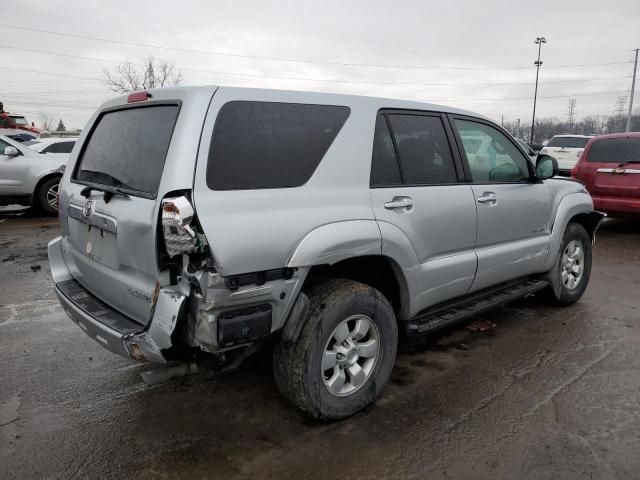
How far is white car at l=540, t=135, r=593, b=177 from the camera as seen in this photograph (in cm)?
1530

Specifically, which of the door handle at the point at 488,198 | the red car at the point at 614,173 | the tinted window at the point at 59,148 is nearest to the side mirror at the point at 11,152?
the tinted window at the point at 59,148

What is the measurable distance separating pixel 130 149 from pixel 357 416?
2.01 m

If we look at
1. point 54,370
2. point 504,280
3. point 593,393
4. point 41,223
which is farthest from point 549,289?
point 41,223

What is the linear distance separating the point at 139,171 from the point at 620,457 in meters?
2.90

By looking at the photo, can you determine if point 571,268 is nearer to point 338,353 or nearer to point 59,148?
point 338,353

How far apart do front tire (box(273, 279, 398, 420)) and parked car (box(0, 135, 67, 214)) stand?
839 cm

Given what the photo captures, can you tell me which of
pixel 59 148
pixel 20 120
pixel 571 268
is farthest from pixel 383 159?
pixel 20 120

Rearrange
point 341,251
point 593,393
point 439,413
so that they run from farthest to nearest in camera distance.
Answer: point 593,393, point 439,413, point 341,251

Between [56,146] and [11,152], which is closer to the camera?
[11,152]

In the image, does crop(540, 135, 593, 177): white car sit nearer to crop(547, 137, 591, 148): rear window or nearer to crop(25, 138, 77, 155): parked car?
crop(547, 137, 591, 148): rear window

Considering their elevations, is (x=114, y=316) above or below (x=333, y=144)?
below

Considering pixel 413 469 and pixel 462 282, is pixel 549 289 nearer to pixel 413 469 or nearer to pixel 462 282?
pixel 462 282

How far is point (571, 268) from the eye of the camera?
485cm

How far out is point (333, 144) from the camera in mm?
2803
